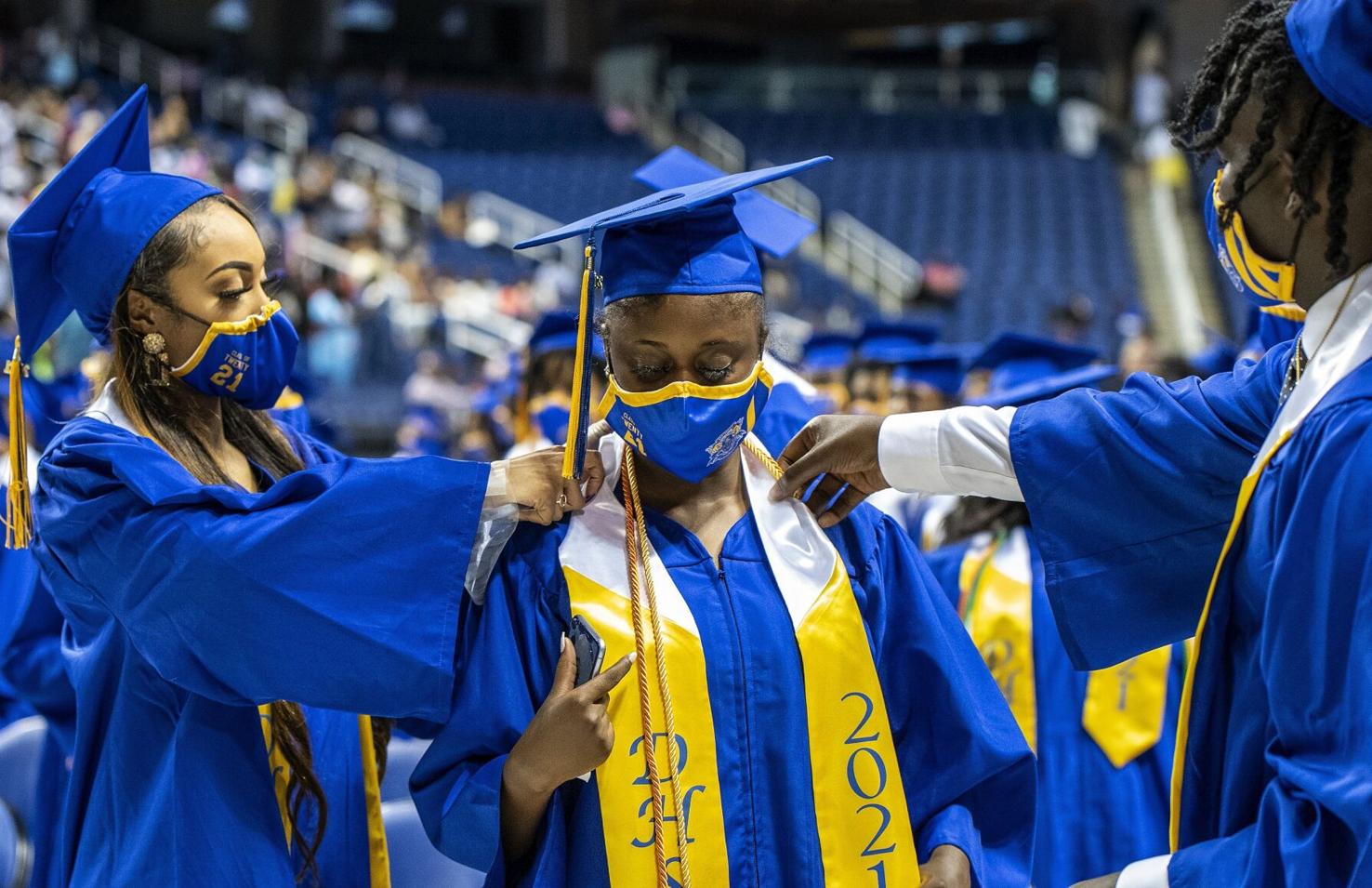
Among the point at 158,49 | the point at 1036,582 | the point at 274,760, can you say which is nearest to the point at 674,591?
the point at 274,760

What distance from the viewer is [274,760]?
213 cm

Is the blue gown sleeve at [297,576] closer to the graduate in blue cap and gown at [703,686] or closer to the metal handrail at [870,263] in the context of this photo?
the graduate in blue cap and gown at [703,686]

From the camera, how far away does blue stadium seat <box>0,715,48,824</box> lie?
3.32 meters

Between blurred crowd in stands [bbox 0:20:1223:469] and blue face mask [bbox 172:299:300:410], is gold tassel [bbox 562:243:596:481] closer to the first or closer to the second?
blue face mask [bbox 172:299:300:410]

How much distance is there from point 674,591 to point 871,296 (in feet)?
44.9

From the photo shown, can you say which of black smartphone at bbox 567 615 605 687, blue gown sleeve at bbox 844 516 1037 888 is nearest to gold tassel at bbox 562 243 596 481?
black smartphone at bbox 567 615 605 687

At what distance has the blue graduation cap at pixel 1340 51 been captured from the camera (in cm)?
135

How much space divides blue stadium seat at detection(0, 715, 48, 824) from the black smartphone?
2009 mm

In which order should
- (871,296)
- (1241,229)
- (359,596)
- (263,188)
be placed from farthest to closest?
1. (871,296)
2. (263,188)
3. (359,596)
4. (1241,229)

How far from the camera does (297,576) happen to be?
1858 millimetres

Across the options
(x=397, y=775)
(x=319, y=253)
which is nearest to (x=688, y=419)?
(x=397, y=775)

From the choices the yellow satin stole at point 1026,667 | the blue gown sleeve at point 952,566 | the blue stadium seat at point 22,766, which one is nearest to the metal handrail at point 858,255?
the blue gown sleeve at point 952,566

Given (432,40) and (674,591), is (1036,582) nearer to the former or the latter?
(674,591)

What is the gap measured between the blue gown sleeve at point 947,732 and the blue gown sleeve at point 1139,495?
5.9 inches
